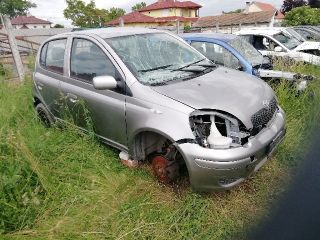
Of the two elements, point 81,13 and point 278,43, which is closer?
point 278,43

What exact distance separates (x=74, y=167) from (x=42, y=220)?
34.4 inches

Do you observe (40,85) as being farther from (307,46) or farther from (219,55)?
(307,46)

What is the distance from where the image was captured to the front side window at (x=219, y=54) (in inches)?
250

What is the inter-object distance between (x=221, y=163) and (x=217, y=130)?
319 millimetres

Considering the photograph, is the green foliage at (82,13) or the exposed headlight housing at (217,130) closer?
the exposed headlight housing at (217,130)

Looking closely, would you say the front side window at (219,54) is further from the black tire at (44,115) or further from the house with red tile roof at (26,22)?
the house with red tile roof at (26,22)

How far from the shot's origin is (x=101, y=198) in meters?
3.34

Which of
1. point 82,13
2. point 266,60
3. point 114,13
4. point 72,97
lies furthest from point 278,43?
point 114,13

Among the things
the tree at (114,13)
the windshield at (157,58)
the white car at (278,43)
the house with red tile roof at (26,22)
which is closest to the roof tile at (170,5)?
the tree at (114,13)

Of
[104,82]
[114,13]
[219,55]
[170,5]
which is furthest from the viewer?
A: [170,5]

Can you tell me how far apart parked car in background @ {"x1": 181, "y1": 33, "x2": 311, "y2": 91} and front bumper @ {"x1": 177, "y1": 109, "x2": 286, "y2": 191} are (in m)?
3.20

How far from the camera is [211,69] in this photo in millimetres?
3994

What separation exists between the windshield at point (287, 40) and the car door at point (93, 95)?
723 cm

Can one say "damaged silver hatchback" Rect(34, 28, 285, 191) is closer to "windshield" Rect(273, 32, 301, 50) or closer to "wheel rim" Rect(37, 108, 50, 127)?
"wheel rim" Rect(37, 108, 50, 127)
